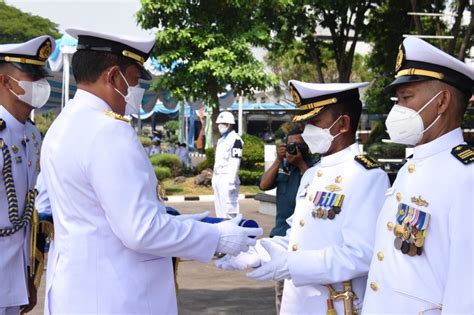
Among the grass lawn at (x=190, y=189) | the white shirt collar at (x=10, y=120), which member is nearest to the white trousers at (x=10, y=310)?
the white shirt collar at (x=10, y=120)

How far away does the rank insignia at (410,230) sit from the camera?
8.44ft

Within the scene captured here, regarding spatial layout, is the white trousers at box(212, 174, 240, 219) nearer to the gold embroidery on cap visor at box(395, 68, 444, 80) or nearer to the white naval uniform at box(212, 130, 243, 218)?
the white naval uniform at box(212, 130, 243, 218)

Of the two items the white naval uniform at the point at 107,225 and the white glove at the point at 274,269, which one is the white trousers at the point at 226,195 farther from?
the white naval uniform at the point at 107,225

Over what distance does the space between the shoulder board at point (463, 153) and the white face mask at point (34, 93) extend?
2.49 metres

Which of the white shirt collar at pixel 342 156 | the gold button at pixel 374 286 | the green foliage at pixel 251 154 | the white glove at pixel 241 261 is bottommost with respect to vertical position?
the green foliage at pixel 251 154

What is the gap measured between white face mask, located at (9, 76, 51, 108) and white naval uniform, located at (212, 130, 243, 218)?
7761mm

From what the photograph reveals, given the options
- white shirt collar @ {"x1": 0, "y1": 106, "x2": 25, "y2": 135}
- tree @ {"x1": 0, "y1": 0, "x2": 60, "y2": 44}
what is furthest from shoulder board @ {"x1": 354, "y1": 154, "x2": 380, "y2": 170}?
tree @ {"x1": 0, "y1": 0, "x2": 60, "y2": 44}

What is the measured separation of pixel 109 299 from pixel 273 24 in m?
18.7

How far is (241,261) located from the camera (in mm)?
3086

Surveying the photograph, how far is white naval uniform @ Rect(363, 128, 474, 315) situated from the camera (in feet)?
7.90

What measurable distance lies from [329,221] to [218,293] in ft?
14.4

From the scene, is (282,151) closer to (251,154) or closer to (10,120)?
(10,120)

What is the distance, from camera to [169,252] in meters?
2.71

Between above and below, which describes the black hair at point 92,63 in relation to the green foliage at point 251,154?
above
